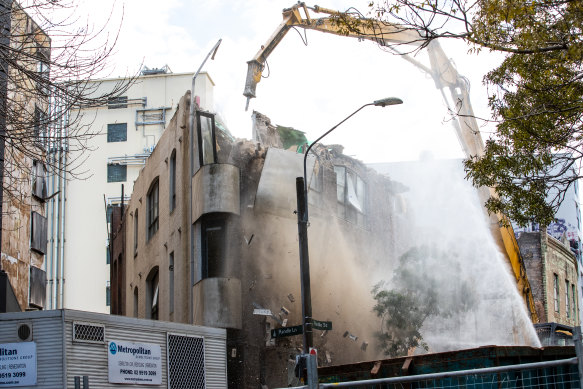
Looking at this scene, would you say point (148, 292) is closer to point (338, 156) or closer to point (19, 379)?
point (338, 156)

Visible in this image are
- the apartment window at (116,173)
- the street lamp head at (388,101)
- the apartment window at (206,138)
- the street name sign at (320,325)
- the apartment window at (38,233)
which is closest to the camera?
the street name sign at (320,325)

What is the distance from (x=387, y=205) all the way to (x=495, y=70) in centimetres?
2114

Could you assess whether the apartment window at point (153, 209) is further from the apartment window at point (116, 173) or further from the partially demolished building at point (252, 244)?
the apartment window at point (116, 173)

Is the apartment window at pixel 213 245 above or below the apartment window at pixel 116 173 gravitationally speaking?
below

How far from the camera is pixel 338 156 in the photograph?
33594 millimetres

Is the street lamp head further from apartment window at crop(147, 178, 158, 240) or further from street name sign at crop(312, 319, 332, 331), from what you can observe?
apartment window at crop(147, 178, 158, 240)

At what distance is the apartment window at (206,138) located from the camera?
88.5 feet

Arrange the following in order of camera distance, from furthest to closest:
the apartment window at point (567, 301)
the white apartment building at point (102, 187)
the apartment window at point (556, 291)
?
the white apartment building at point (102, 187), the apartment window at point (567, 301), the apartment window at point (556, 291)

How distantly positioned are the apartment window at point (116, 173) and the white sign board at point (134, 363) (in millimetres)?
41989

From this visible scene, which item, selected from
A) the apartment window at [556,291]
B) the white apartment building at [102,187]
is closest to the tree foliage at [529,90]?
the apartment window at [556,291]

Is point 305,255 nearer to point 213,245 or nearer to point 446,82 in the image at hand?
point 213,245

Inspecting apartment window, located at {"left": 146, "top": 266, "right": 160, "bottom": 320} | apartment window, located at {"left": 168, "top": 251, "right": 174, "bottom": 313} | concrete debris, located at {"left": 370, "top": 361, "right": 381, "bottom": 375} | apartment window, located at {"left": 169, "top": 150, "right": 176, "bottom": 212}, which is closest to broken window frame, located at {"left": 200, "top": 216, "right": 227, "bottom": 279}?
apartment window, located at {"left": 168, "top": 251, "right": 174, "bottom": 313}

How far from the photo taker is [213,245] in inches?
1036

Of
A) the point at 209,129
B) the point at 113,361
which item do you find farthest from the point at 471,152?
the point at 113,361
